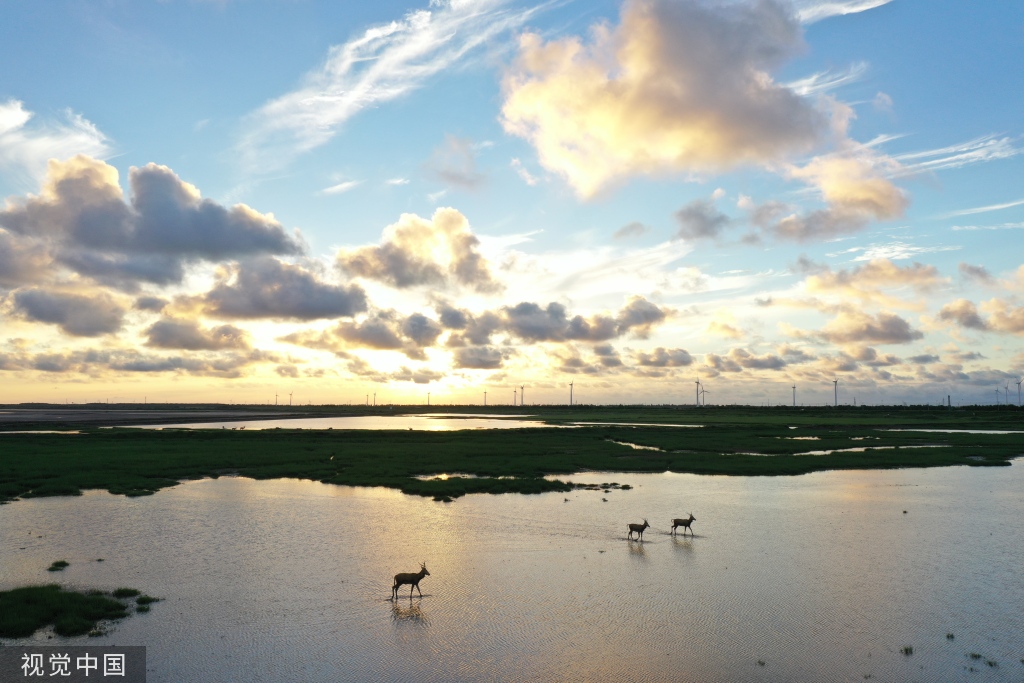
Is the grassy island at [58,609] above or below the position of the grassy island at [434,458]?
above

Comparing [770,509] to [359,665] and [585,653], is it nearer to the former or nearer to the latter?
[585,653]

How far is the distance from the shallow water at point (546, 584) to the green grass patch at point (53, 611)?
1.07 meters

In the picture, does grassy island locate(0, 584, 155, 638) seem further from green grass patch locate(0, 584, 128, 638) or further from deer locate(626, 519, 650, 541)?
deer locate(626, 519, 650, 541)

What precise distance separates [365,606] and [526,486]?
26.6 m

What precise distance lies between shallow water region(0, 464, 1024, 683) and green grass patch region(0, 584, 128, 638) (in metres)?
1.07

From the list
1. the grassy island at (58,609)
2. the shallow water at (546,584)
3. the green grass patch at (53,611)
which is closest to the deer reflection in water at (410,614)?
the shallow water at (546,584)

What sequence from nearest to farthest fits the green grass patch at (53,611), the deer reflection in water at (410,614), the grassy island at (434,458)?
the green grass patch at (53,611)
the deer reflection in water at (410,614)
the grassy island at (434,458)

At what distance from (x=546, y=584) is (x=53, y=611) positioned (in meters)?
14.9

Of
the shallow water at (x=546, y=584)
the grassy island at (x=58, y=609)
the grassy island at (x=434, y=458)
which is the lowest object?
the grassy island at (x=434, y=458)

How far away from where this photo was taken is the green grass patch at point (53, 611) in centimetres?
1755

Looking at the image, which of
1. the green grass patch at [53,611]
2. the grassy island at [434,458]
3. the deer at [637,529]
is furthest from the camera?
the grassy island at [434,458]

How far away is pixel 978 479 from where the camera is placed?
169ft

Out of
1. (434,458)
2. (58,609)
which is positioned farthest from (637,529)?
(434,458)

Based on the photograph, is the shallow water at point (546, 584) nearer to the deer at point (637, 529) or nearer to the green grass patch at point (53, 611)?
the deer at point (637, 529)
